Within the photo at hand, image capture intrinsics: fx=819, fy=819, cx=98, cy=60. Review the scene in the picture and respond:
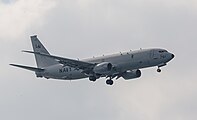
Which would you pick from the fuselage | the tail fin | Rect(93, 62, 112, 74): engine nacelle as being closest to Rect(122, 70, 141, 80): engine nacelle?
the fuselage

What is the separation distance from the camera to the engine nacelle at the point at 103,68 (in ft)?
418

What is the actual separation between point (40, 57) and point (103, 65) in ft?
67.0

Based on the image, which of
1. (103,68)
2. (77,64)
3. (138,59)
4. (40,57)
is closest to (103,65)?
(103,68)

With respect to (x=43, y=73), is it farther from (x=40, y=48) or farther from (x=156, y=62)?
(x=156, y=62)

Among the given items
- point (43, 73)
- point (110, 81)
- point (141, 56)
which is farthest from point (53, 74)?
point (141, 56)

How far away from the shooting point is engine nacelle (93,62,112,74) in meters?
128

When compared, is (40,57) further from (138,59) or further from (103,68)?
(138,59)

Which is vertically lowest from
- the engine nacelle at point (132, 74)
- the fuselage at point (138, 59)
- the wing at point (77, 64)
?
the engine nacelle at point (132, 74)

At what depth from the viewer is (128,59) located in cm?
12525

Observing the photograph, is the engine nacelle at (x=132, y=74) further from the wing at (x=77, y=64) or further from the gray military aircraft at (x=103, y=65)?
the wing at (x=77, y=64)

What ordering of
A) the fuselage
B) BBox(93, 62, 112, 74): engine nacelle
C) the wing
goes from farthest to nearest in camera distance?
the wing → BBox(93, 62, 112, 74): engine nacelle → the fuselage

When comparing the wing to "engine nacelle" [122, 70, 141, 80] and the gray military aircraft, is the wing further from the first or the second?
"engine nacelle" [122, 70, 141, 80]

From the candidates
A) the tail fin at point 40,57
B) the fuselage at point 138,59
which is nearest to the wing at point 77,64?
the fuselage at point 138,59

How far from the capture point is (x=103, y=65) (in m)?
128
